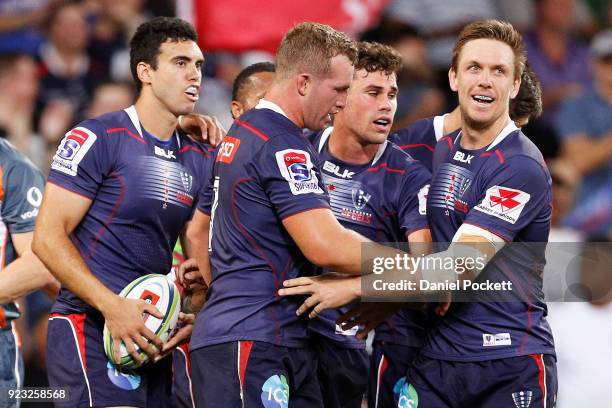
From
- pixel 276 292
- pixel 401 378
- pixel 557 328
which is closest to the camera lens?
pixel 276 292

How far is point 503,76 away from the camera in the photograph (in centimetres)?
506

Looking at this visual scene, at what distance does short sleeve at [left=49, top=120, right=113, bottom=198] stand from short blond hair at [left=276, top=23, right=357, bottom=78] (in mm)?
1091

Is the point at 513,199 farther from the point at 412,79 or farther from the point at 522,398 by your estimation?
the point at 412,79

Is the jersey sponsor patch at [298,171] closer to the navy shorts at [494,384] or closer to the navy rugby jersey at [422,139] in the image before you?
the navy shorts at [494,384]

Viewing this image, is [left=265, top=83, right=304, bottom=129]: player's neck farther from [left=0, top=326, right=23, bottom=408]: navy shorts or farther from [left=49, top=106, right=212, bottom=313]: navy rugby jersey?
[left=0, top=326, right=23, bottom=408]: navy shorts

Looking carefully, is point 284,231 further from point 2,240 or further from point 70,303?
point 2,240

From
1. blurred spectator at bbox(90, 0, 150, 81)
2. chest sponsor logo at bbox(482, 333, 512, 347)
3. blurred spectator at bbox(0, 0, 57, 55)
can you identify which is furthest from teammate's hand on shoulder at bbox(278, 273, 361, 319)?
blurred spectator at bbox(0, 0, 57, 55)

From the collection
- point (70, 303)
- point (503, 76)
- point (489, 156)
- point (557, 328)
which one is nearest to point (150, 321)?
point (70, 303)

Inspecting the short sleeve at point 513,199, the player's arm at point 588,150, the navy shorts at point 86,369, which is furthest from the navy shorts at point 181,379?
the player's arm at point 588,150

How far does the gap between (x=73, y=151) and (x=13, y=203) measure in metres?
0.97

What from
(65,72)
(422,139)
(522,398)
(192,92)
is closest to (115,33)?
(65,72)

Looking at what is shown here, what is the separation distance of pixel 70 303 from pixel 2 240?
37.6 inches

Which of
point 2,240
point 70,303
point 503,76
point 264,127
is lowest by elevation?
point 70,303

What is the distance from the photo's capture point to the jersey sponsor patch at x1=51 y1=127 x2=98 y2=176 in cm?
508
